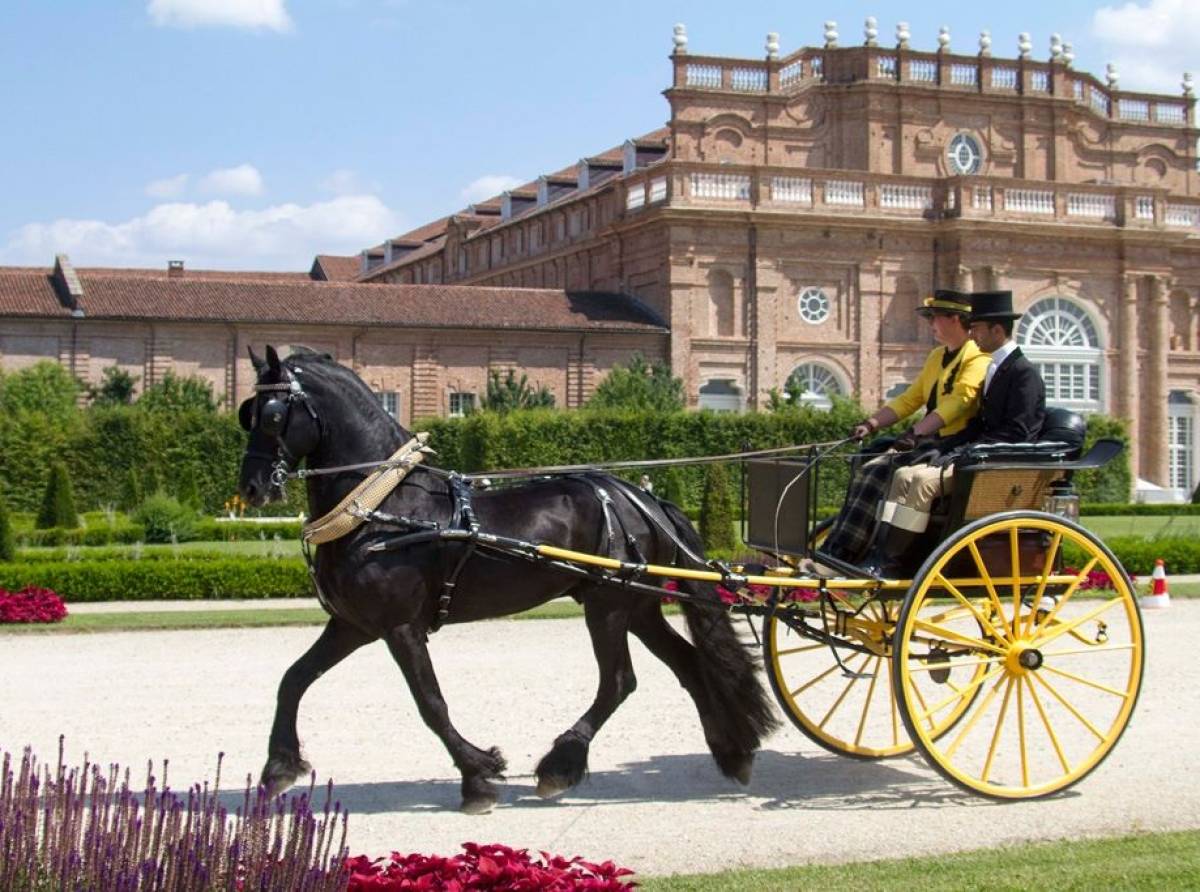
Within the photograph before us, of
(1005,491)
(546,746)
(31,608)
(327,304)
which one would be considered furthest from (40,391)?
(1005,491)

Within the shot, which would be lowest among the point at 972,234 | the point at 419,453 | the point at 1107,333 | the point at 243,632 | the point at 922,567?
the point at 243,632

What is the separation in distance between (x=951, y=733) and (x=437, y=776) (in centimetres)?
308

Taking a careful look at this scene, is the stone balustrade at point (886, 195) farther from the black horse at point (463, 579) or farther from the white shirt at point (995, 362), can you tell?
the black horse at point (463, 579)

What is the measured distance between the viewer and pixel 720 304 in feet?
135

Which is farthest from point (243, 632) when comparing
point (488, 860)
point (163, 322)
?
point (163, 322)

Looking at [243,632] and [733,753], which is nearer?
[733,753]

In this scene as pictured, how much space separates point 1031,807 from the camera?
A: 22.7 ft

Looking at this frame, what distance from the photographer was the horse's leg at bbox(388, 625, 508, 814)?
666cm

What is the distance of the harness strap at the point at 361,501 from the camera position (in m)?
6.66

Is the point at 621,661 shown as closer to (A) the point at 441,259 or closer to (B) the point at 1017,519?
(B) the point at 1017,519

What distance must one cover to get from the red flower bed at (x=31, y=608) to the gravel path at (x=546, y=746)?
2.34 meters

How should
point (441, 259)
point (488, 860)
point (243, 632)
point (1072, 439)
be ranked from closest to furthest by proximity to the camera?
1. point (488, 860)
2. point (1072, 439)
3. point (243, 632)
4. point (441, 259)

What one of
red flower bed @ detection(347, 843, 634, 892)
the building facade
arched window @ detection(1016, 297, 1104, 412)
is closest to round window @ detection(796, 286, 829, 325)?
the building facade

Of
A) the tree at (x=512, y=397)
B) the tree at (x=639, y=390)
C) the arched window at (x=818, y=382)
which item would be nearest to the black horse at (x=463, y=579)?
the tree at (x=639, y=390)
